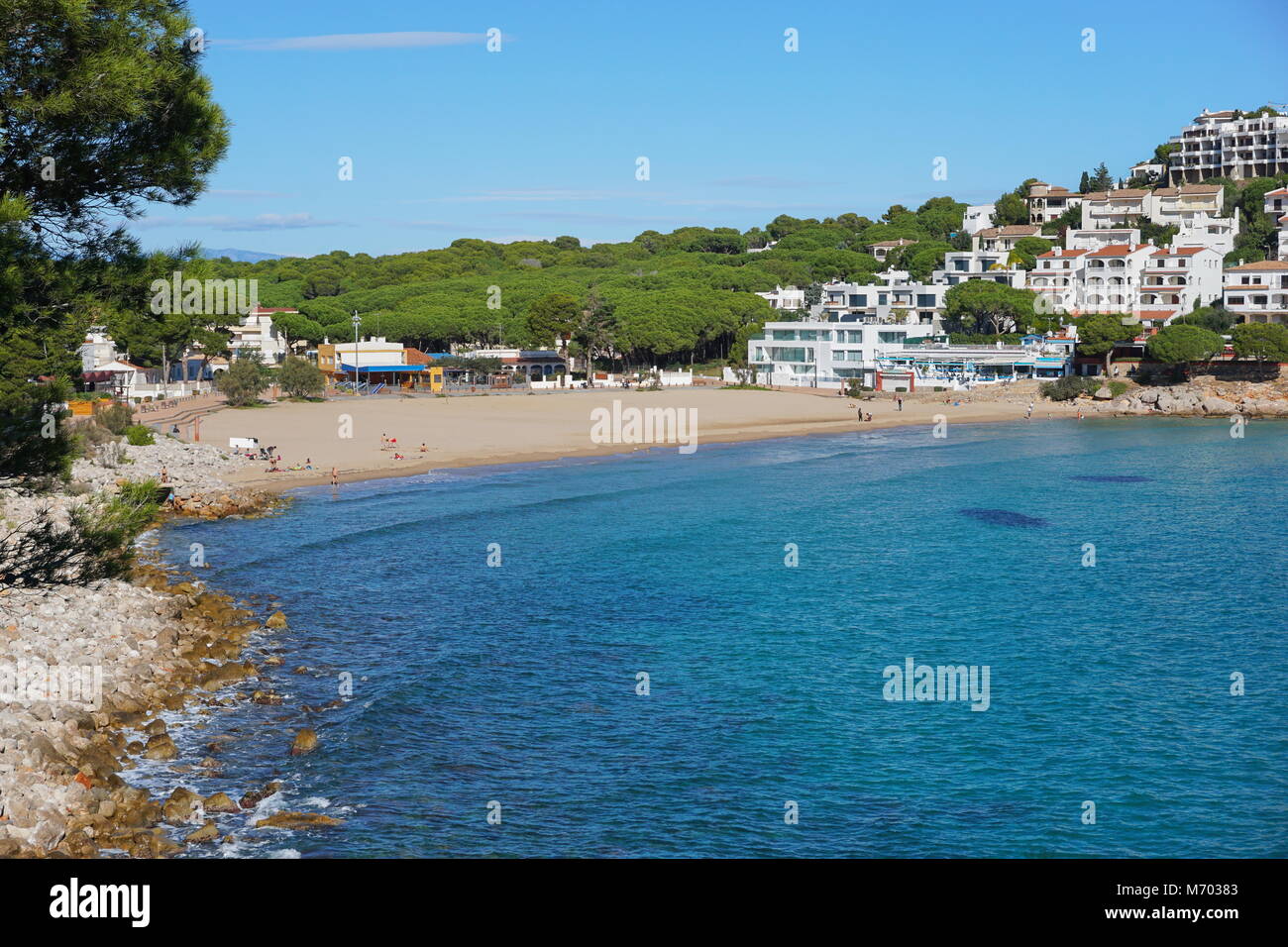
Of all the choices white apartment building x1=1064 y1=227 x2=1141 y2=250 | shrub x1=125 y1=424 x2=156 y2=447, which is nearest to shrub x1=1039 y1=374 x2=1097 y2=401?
white apartment building x1=1064 y1=227 x2=1141 y2=250

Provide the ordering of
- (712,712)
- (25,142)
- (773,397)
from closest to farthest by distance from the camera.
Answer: (25,142) < (712,712) < (773,397)

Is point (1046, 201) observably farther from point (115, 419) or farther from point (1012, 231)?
point (115, 419)

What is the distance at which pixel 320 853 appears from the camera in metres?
16.6

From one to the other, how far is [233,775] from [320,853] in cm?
365

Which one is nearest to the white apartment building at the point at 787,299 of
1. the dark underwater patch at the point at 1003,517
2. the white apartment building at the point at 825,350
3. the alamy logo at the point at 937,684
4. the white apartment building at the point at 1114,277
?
the white apartment building at the point at 825,350

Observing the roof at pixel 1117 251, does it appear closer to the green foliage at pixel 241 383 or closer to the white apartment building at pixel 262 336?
the white apartment building at pixel 262 336

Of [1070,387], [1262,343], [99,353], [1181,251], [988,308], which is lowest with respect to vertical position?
[1070,387]

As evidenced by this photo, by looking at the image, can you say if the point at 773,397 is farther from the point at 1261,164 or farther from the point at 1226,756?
the point at 1261,164

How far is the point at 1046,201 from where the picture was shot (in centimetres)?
17088

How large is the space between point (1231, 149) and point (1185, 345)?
89412 mm

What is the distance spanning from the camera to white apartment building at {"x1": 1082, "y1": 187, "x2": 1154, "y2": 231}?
148125mm

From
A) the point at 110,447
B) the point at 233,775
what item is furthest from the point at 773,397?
the point at 233,775
